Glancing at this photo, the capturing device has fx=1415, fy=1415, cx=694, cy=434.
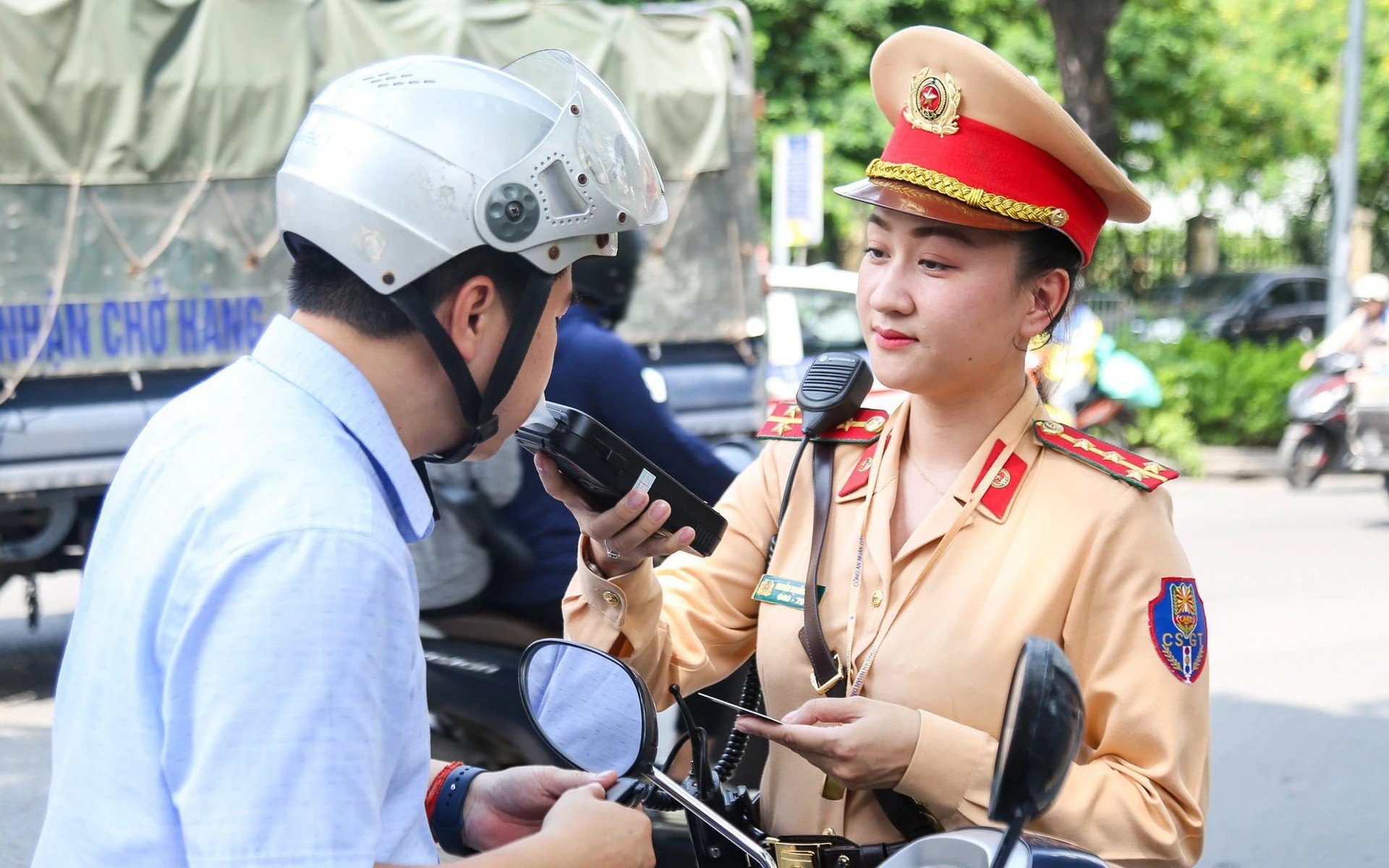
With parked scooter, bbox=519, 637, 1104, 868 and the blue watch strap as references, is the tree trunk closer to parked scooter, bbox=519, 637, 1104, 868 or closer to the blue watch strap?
parked scooter, bbox=519, 637, 1104, 868

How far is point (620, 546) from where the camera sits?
74.3 inches

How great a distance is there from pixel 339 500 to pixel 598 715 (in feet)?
1.90

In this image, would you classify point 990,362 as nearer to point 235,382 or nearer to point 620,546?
point 620,546

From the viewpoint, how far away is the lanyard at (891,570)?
6.33 feet

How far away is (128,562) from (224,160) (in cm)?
626

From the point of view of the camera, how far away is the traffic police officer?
1793mm

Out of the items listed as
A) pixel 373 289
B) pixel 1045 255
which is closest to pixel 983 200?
pixel 1045 255

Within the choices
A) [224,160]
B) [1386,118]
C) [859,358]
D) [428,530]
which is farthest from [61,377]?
[1386,118]

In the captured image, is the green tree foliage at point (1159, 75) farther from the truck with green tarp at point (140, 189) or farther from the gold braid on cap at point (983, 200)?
the gold braid on cap at point (983, 200)

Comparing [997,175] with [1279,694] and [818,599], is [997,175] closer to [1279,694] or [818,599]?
[818,599]

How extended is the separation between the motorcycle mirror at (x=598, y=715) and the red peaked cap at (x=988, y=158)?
0.78m

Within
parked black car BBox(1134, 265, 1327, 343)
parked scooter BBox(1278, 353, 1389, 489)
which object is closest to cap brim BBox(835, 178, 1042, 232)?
parked scooter BBox(1278, 353, 1389, 489)

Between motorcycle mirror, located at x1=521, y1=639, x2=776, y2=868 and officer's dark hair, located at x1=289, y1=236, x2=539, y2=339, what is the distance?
1.55 feet

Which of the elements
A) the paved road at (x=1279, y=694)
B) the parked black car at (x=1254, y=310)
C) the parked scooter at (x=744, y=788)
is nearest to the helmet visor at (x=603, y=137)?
the parked scooter at (x=744, y=788)
